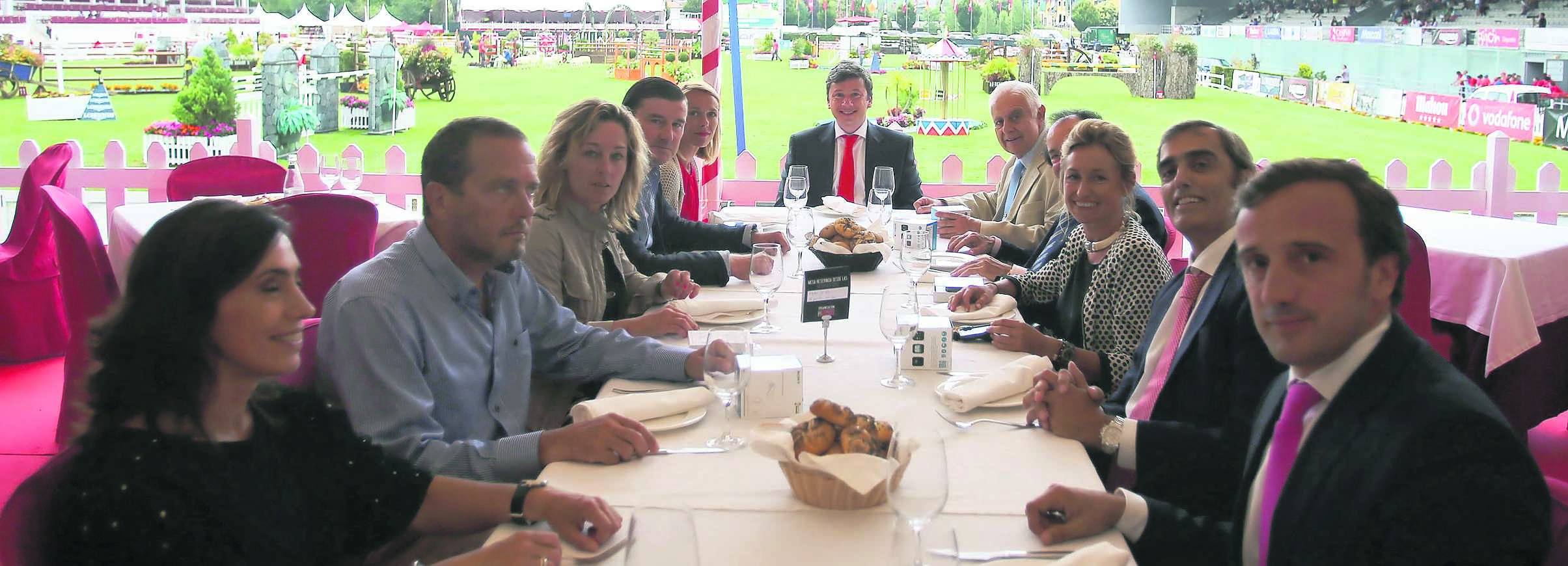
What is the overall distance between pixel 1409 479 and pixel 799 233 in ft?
10.2

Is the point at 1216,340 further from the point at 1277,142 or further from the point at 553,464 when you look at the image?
the point at 1277,142

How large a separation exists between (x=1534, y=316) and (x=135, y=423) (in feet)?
13.1

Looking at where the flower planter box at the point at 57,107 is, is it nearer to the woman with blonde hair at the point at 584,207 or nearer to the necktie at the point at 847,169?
the necktie at the point at 847,169

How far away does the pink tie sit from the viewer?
1.39 m

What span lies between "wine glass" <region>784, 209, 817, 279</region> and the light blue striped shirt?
4.67 feet

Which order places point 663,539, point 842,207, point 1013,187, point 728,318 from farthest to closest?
point 842,207
point 1013,187
point 728,318
point 663,539

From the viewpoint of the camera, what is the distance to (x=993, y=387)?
2.07 meters

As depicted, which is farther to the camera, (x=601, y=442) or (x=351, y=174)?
(x=351, y=174)

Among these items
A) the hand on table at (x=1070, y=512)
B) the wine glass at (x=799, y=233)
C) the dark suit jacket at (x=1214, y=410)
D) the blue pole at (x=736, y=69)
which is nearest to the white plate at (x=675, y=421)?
the hand on table at (x=1070, y=512)

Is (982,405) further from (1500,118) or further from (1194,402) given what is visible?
(1500,118)

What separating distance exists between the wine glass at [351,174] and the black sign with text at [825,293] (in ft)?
10.7

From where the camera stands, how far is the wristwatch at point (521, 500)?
5.20ft

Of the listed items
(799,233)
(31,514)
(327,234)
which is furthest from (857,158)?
(31,514)

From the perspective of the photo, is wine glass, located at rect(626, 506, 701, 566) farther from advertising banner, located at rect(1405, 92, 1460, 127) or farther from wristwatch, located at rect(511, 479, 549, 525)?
advertising banner, located at rect(1405, 92, 1460, 127)
